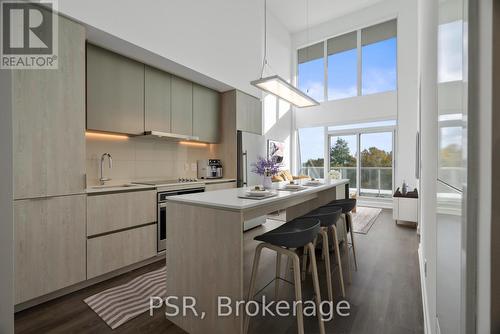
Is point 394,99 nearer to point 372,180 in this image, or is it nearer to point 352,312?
point 372,180

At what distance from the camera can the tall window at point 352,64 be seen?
6.33 metres

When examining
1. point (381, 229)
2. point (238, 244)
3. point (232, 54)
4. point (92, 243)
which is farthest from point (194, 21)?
point (381, 229)

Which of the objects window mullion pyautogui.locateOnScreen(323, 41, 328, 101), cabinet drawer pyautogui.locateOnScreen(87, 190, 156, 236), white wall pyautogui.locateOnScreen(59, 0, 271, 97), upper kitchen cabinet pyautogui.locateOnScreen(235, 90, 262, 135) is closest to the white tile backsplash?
cabinet drawer pyautogui.locateOnScreen(87, 190, 156, 236)

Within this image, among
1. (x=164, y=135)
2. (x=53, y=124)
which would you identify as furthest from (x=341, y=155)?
(x=53, y=124)

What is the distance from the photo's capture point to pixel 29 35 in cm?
214

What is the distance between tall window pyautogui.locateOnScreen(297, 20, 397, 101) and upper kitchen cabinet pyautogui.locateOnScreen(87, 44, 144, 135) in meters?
5.54

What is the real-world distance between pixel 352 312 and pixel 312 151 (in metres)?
6.06

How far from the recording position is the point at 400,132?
5.70 meters

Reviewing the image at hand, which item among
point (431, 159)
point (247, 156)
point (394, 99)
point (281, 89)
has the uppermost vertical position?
point (394, 99)

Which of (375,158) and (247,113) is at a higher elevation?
(247,113)

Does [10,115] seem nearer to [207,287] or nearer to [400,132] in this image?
[207,287]

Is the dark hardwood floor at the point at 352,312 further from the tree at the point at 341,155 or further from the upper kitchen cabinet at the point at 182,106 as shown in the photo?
the tree at the point at 341,155

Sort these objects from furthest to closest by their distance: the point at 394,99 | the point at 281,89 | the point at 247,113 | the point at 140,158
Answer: the point at 394,99 < the point at 247,113 < the point at 140,158 < the point at 281,89

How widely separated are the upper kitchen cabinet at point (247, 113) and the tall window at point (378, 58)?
340 cm
